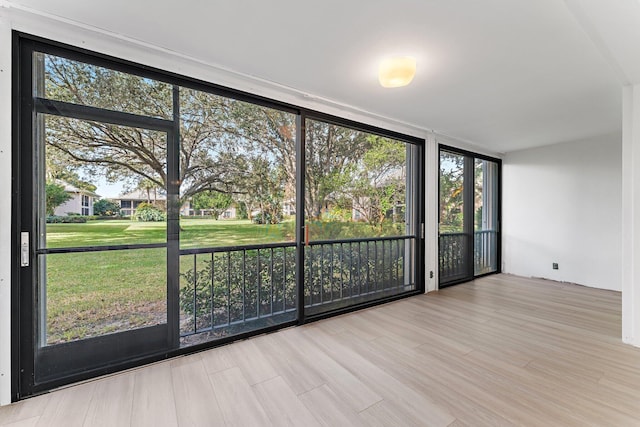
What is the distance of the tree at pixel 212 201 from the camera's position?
2293 mm

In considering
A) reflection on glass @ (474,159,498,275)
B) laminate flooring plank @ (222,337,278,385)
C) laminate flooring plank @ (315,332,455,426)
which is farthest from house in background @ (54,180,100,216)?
reflection on glass @ (474,159,498,275)

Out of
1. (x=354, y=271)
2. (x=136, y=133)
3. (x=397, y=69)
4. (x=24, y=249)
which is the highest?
(x=397, y=69)

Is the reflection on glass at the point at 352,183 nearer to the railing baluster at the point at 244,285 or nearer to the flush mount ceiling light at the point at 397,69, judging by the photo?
the railing baluster at the point at 244,285

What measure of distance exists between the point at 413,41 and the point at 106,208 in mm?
2484

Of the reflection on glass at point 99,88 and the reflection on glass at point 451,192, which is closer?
the reflection on glass at point 99,88

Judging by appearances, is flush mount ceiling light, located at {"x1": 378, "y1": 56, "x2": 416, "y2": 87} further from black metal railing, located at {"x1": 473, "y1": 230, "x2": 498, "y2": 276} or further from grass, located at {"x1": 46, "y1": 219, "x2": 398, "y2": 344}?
black metal railing, located at {"x1": 473, "y1": 230, "x2": 498, "y2": 276}

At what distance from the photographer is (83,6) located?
1572 mm

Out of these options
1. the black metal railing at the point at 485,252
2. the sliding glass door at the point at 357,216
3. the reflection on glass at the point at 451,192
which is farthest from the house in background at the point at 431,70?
the black metal railing at the point at 485,252

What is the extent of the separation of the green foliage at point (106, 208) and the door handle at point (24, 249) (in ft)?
1.19

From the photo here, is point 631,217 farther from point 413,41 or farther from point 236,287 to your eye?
point 236,287

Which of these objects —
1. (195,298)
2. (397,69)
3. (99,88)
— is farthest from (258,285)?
(397,69)

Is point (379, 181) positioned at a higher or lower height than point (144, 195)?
higher

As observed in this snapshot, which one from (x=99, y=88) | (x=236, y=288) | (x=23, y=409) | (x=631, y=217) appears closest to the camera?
(x=23, y=409)

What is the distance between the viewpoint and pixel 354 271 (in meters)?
3.56
